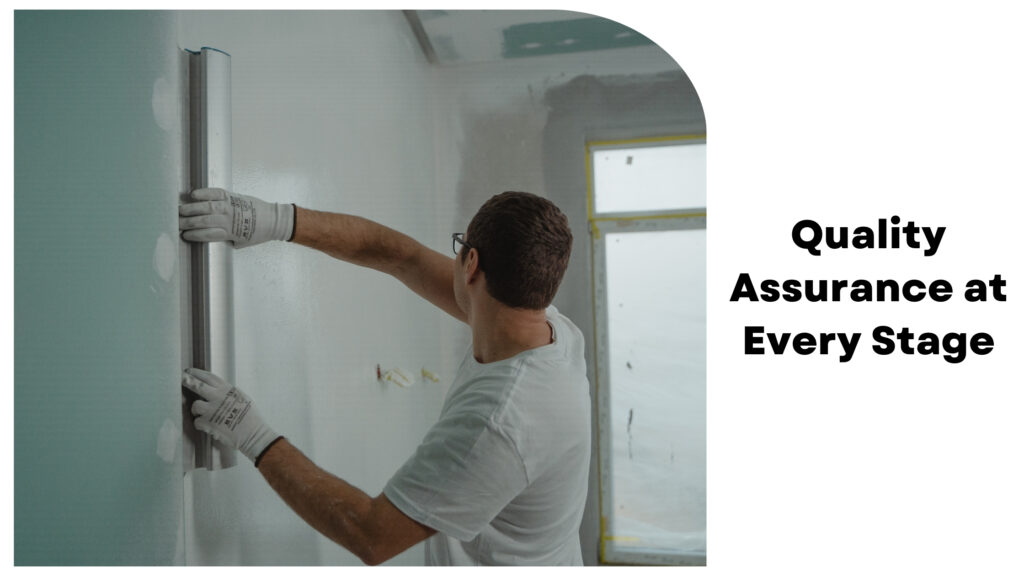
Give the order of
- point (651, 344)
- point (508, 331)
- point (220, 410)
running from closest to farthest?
point (220, 410), point (508, 331), point (651, 344)

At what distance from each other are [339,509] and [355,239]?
0.42 meters

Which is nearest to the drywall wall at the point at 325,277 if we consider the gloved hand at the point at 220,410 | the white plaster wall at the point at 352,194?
the white plaster wall at the point at 352,194

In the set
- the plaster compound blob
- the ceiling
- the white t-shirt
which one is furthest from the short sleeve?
the ceiling

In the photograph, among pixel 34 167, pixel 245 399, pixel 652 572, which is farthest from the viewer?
pixel 652 572

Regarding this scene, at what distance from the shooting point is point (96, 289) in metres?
0.67

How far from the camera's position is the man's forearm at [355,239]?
0.97 metres

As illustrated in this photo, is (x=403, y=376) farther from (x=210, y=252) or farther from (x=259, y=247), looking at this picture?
(x=210, y=252)

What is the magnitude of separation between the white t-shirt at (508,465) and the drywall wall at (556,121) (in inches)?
10.0

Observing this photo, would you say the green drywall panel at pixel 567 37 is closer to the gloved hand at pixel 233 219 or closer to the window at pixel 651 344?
the window at pixel 651 344

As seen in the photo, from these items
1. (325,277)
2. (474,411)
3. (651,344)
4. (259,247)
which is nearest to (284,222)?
(259,247)
